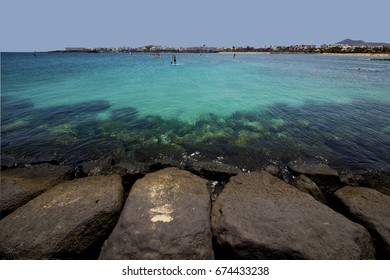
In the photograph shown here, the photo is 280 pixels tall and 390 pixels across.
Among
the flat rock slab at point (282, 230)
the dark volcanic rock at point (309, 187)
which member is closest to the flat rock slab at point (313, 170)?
the dark volcanic rock at point (309, 187)

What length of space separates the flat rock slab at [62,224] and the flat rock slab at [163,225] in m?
0.36

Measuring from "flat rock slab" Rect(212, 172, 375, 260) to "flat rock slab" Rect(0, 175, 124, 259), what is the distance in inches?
94.9

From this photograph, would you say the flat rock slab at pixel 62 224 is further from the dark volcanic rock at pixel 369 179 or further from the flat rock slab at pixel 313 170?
the dark volcanic rock at pixel 369 179

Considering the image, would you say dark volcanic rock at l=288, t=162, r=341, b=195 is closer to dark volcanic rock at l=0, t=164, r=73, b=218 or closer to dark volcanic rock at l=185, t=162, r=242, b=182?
dark volcanic rock at l=185, t=162, r=242, b=182

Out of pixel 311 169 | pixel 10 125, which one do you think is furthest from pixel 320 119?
pixel 10 125

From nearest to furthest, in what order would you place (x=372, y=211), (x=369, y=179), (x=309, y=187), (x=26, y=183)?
(x=372, y=211)
(x=26, y=183)
(x=309, y=187)
(x=369, y=179)

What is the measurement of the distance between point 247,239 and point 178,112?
1052cm

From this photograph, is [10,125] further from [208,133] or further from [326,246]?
[326,246]

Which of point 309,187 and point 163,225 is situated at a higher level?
point 163,225

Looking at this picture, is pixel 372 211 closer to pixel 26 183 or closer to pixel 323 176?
pixel 323 176

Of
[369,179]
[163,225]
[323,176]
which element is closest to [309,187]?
[323,176]

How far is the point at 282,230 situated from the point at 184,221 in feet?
Answer: 6.32

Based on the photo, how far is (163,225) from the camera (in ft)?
13.1

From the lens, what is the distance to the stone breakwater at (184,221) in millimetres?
3701
